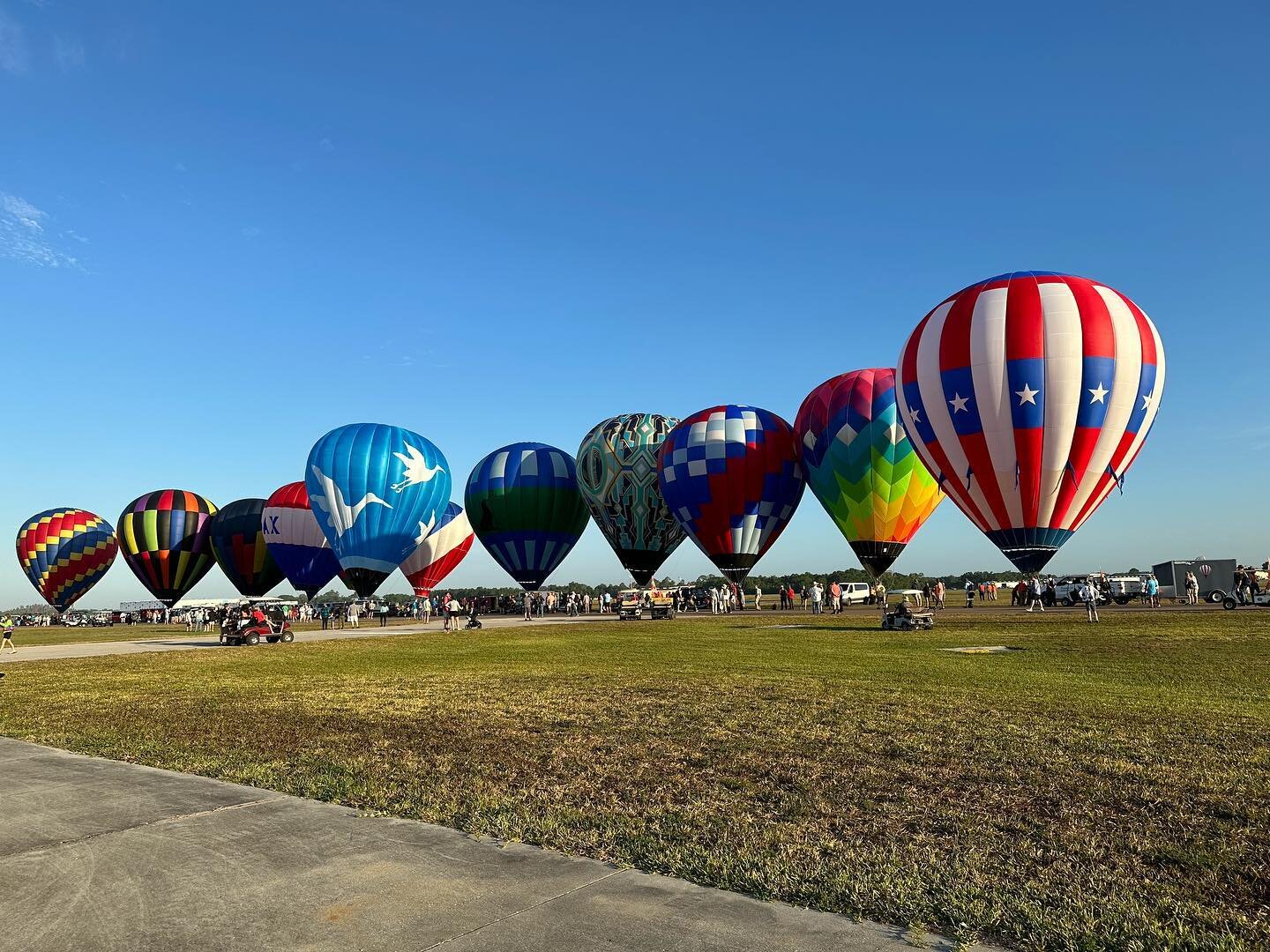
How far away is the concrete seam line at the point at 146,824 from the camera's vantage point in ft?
16.7

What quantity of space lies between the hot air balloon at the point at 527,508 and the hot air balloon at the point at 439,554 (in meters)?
11.7

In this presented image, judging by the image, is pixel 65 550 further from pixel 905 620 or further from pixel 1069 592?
pixel 1069 592

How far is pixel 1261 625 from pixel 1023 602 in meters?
24.3

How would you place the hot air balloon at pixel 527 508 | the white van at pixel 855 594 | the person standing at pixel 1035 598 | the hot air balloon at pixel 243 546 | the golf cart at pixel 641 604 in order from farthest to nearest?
the hot air balloon at pixel 243 546 → the white van at pixel 855 594 → the hot air balloon at pixel 527 508 → the golf cart at pixel 641 604 → the person standing at pixel 1035 598

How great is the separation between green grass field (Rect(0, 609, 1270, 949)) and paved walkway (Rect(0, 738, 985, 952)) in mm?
308

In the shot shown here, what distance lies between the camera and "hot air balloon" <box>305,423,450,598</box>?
43062 mm

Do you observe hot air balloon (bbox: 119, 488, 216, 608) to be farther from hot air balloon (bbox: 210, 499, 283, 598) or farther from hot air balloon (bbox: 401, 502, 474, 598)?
hot air balloon (bbox: 401, 502, 474, 598)

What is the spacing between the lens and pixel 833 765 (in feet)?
22.6

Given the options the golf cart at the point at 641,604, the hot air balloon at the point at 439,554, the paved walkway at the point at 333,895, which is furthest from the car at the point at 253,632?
the hot air balloon at the point at 439,554

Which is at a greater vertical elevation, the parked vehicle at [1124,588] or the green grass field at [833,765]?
the parked vehicle at [1124,588]

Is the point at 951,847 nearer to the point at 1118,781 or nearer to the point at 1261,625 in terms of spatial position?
the point at 1118,781

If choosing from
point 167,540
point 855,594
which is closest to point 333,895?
point 855,594

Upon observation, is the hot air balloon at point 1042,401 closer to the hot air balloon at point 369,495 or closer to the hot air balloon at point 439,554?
the hot air balloon at point 369,495

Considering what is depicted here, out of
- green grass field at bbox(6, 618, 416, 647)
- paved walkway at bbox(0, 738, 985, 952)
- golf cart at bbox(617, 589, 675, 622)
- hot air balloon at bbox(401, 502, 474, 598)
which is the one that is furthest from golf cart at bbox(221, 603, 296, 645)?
hot air balloon at bbox(401, 502, 474, 598)
